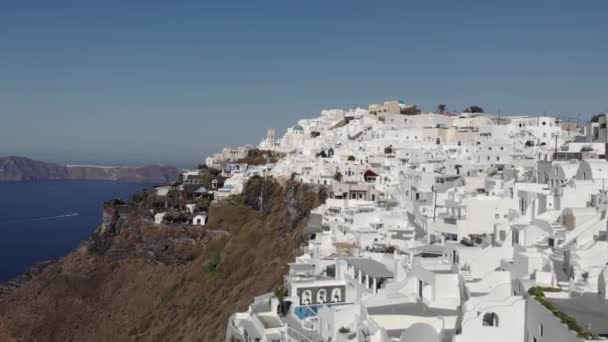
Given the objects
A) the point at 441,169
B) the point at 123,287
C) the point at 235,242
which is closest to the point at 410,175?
the point at 441,169

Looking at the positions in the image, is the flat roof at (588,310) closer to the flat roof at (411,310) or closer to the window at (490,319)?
the window at (490,319)

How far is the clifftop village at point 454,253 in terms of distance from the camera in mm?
18016

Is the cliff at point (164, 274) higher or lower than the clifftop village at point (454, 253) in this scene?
lower

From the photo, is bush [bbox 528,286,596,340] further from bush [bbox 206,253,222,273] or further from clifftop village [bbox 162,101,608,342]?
bush [bbox 206,253,222,273]

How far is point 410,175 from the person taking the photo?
48531mm

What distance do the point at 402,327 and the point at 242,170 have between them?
213 ft

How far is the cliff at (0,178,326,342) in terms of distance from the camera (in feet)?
180

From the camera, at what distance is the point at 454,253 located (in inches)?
993

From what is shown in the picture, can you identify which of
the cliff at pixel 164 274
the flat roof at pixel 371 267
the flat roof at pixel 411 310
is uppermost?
the flat roof at pixel 371 267

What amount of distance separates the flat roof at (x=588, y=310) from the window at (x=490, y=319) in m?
1.54

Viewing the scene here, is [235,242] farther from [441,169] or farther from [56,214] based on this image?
[56,214]

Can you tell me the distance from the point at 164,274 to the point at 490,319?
5326 cm

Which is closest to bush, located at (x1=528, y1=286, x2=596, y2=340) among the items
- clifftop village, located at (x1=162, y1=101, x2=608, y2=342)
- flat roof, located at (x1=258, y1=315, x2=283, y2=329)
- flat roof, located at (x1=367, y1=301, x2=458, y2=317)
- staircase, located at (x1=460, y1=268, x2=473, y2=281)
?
clifftop village, located at (x1=162, y1=101, x2=608, y2=342)

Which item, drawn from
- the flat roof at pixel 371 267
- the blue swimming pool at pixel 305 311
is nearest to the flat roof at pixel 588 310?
the flat roof at pixel 371 267
